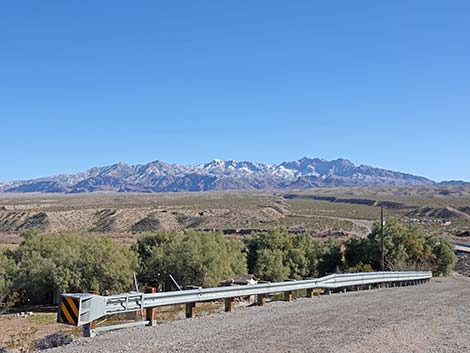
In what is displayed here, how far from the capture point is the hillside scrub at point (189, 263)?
110ft

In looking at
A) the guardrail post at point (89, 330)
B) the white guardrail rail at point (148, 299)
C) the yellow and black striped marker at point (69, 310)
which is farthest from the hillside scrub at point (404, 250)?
the yellow and black striped marker at point (69, 310)

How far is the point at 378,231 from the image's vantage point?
43.4 metres

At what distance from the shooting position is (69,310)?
9.53m

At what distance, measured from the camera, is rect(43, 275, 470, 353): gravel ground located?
29.5ft

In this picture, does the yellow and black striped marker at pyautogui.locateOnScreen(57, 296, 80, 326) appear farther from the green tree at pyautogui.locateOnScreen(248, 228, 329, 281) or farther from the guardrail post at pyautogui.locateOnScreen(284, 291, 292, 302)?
the green tree at pyautogui.locateOnScreen(248, 228, 329, 281)

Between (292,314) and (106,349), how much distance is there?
5.27 m

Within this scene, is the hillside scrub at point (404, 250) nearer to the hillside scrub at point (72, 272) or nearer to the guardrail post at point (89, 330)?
the hillside scrub at point (72, 272)

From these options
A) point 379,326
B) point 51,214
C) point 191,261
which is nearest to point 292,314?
point 379,326

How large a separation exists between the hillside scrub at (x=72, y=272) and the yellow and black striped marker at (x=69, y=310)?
22431mm

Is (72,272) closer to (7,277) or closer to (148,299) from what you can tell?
(7,277)

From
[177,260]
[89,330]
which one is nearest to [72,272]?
[177,260]

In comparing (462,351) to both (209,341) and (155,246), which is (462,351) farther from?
(155,246)

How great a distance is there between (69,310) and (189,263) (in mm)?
24260

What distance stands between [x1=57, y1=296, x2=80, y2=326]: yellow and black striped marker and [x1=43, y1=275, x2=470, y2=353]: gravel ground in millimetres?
418
